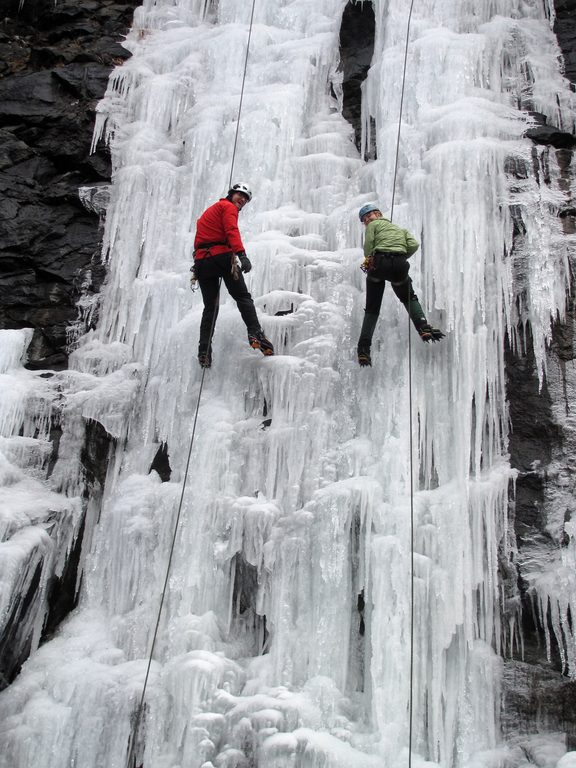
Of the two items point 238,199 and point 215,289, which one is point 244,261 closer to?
point 215,289

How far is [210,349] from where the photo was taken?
6566mm

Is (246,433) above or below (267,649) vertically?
above

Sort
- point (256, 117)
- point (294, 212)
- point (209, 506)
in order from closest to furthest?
point (209, 506)
point (294, 212)
point (256, 117)

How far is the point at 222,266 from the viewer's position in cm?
639

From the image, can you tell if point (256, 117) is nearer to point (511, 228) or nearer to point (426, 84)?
point (426, 84)

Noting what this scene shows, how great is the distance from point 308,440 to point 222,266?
1.52 meters

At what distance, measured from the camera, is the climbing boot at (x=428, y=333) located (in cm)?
605

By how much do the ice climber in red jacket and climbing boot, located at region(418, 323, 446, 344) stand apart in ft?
3.93

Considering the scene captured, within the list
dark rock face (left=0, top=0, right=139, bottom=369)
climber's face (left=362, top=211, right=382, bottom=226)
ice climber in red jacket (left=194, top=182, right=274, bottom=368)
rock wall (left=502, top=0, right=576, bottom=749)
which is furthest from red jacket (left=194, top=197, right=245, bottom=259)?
rock wall (left=502, top=0, right=576, bottom=749)

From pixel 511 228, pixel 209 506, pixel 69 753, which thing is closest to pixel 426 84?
pixel 511 228

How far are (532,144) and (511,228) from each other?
1021 millimetres

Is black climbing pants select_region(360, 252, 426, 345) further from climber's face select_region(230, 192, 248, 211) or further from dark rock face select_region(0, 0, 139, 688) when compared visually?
dark rock face select_region(0, 0, 139, 688)

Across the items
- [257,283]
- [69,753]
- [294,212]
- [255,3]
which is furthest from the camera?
[255,3]

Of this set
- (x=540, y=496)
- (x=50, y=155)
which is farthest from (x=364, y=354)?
(x=50, y=155)
